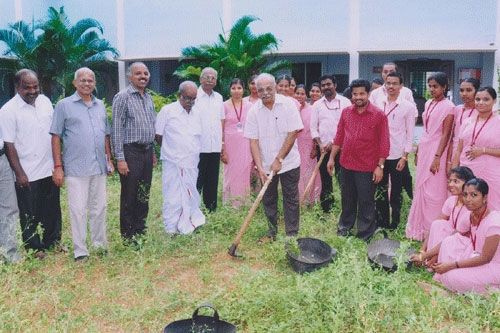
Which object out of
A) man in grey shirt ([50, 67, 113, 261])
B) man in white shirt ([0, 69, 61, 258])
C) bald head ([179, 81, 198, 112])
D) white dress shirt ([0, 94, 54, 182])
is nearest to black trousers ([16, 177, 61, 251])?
man in white shirt ([0, 69, 61, 258])

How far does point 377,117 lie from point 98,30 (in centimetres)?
1207

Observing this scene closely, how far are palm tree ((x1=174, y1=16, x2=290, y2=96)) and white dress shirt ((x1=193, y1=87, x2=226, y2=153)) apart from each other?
651 cm

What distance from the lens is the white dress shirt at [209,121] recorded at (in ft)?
20.1

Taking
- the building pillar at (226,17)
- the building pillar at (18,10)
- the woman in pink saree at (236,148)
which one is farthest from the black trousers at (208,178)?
the building pillar at (18,10)

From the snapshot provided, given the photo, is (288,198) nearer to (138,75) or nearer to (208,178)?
(208,178)

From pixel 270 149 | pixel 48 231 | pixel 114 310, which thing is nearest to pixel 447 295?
pixel 270 149

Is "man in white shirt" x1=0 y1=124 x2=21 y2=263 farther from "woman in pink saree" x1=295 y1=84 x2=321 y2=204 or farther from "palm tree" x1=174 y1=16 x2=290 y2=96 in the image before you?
"palm tree" x1=174 y1=16 x2=290 y2=96

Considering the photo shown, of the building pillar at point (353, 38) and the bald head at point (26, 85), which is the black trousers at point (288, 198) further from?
the building pillar at point (353, 38)

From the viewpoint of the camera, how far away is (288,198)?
5.19 metres

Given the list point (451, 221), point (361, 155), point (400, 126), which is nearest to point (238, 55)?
point (400, 126)

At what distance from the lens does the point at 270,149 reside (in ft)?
17.0

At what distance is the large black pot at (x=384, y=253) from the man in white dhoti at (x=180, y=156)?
1.93 meters

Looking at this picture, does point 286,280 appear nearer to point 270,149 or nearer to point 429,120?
point 270,149

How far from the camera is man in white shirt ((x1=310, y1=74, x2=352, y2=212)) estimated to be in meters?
6.36
